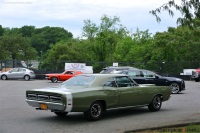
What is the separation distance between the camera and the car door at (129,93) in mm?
11820

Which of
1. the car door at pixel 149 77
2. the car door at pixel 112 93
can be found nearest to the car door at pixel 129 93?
the car door at pixel 112 93

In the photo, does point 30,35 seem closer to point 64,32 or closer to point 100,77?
point 64,32

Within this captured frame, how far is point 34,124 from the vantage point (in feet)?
33.7

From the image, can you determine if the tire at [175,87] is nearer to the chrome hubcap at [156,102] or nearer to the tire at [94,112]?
the chrome hubcap at [156,102]

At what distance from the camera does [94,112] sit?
36.1 feet

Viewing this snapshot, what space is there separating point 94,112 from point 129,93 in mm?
1600

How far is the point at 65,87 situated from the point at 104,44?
52979 millimetres

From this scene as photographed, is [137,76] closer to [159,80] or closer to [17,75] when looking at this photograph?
[159,80]

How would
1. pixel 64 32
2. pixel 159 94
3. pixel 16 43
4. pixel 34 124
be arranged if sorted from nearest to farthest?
pixel 34 124
pixel 159 94
pixel 16 43
pixel 64 32

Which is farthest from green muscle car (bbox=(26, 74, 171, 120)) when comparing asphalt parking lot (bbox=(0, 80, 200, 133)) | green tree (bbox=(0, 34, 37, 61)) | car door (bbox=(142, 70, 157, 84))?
green tree (bbox=(0, 34, 37, 61))

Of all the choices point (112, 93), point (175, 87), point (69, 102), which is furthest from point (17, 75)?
point (69, 102)

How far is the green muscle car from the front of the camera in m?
10.3

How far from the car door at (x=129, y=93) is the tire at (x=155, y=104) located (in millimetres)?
608

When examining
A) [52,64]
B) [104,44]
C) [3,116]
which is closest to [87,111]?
[3,116]
